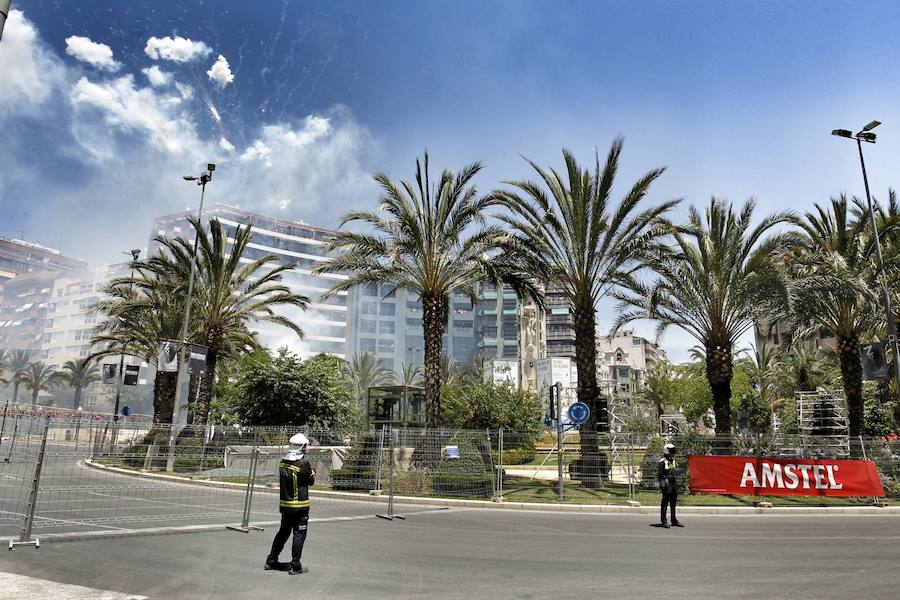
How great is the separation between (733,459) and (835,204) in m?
12.1

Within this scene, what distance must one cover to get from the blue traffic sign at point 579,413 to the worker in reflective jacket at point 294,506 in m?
11.0

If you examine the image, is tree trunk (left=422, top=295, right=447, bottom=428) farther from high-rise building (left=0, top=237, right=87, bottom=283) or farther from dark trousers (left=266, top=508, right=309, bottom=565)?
high-rise building (left=0, top=237, right=87, bottom=283)

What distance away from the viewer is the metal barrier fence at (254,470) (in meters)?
8.84

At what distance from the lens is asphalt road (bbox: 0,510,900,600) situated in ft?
20.5

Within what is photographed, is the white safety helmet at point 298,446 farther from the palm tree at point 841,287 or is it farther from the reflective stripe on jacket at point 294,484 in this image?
the palm tree at point 841,287

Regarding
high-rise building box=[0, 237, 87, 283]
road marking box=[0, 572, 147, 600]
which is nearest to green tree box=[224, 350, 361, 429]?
road marking box=[0, 572, 147, 600]

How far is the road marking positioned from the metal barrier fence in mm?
2169

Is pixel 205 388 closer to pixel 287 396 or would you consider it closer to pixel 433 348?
pixel 287 396

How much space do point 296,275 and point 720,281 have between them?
117101 millimetres

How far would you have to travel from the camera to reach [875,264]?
2014 centimetres

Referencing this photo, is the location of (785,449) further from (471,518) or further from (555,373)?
(555,373)

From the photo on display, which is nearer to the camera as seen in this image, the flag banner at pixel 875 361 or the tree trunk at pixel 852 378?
the flag banner at pixel 875 361

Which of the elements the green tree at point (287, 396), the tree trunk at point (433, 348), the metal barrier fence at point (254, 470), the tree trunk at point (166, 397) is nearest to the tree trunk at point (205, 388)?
the green tree at point (287, 396)

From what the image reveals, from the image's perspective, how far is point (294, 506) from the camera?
6.74 m
